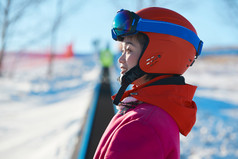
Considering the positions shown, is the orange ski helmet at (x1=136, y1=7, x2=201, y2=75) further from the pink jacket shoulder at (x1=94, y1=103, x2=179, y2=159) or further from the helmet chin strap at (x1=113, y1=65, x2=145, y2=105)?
the pink jacket shoulder at (x1=94, y1=103, x2=179, y2=159)

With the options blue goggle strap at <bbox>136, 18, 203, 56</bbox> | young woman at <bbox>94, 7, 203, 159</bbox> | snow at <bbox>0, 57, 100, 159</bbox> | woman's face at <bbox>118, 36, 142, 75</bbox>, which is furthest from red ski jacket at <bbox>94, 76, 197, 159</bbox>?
snow at <bbox>0, 57, 100, 159</bbox>

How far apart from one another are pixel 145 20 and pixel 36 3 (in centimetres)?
1017

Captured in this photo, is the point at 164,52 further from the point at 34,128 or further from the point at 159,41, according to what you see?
the point at 34,128

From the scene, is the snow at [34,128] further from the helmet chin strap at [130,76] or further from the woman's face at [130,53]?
the woman's face at [130,53]

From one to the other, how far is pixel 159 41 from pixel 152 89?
1.31 ft

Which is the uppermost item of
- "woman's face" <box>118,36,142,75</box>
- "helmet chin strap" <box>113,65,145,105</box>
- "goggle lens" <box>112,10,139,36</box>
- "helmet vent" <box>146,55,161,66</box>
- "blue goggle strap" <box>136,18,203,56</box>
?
"goggle lens" <box>112,10,139,36</box>

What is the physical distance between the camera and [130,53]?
159 centimetres

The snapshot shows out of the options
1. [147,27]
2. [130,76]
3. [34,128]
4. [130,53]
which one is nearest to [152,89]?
[130,76]

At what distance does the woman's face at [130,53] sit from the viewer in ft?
5.19

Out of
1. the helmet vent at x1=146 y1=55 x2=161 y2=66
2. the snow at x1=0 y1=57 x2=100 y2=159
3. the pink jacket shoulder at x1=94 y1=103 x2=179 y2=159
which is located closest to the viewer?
the pink jacket shoulder at x1=94 y1=103 x2=179 y2=159

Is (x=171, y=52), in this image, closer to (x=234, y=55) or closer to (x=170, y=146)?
(x=170, y=146)

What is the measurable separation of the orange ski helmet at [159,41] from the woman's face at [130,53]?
0.12ft

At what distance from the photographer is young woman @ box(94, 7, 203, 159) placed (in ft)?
3.89

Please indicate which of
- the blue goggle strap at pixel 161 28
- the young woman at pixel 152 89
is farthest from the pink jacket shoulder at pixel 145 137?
the blue goggle strap at pixel 161 28
